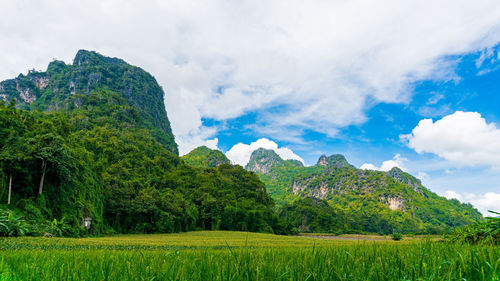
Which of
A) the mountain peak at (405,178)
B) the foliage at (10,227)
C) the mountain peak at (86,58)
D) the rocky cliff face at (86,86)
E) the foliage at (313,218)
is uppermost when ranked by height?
the mountain peak at (86,58)

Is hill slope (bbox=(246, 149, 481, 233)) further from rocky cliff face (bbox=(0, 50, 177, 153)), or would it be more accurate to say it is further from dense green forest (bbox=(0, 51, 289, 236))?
rocky cliff face (bbox=(0, 50, 177, 153))

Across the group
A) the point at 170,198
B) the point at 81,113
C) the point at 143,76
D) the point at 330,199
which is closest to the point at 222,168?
the point at 170,198

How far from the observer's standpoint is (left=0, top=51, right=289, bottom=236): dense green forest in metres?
18.4

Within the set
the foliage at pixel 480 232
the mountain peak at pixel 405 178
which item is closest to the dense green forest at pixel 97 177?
the foliage at pixel 480 232

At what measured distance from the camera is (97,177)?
2939 cm

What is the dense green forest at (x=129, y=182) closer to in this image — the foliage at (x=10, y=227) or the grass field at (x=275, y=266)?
the foliage at (x=10, y=227)

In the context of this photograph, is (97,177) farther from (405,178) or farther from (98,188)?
(405,178)

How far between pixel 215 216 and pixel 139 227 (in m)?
18.7

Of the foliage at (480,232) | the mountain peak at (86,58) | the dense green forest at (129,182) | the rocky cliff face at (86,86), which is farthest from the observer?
the mountain peak at (86,58)

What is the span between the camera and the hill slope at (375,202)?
8906cm

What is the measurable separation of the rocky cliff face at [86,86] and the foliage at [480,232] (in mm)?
108139

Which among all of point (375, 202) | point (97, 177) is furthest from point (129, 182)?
point (375, 202)

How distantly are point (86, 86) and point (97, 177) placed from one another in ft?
377

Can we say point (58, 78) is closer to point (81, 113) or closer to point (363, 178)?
point (81, 113)
